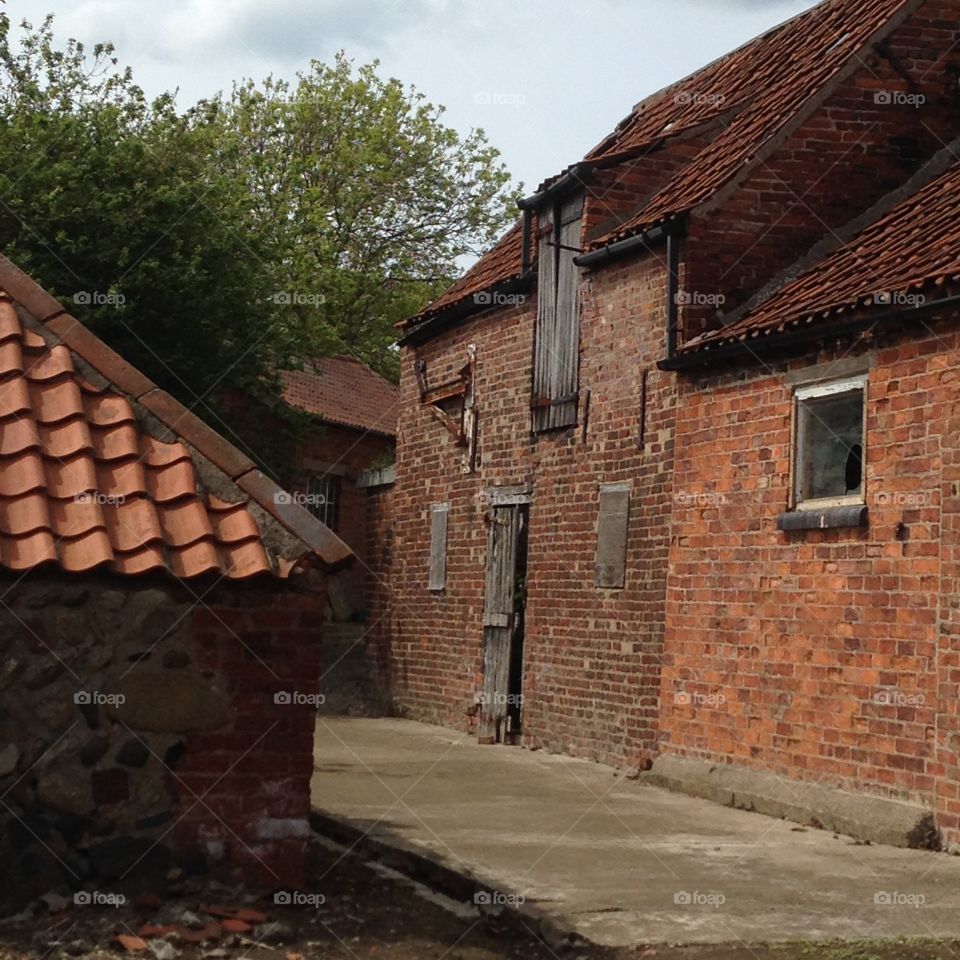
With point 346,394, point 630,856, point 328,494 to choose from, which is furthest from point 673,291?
point 346,394

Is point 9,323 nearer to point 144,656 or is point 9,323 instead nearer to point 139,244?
point 144,656

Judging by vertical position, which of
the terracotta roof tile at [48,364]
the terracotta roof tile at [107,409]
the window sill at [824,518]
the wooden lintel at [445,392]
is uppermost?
the wooden lintel at [445,392]

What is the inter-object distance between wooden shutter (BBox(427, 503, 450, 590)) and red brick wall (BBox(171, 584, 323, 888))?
11.5 metres

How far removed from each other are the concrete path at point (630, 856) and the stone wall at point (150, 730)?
4.81 ft

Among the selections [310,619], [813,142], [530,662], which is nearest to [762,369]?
[813,142]

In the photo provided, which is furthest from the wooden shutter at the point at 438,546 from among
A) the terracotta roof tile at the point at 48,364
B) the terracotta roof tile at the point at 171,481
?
the terracotta roof tile at the point at 171,481

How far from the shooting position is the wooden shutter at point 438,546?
18672 mm

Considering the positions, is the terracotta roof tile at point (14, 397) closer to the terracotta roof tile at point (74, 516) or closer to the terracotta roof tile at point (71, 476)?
the terracotta roof tile at point (71, 476)

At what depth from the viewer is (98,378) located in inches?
299

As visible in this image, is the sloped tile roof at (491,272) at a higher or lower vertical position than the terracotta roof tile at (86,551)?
higher

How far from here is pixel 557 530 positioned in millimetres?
16031

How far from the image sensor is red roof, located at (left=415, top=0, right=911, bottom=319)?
14.2m

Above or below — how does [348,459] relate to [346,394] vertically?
below

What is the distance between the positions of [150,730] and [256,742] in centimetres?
49
